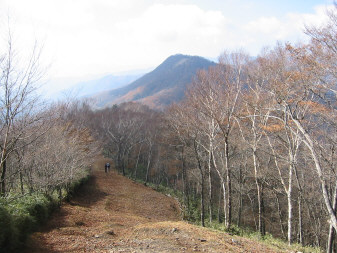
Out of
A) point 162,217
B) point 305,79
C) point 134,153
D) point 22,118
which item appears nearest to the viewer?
point 22,118

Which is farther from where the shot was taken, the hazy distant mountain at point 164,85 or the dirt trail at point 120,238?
the hazy distant mountain at point 164,85

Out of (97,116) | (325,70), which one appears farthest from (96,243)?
(97,116)

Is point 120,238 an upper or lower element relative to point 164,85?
lower

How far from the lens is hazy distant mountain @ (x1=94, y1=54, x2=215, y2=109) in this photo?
381ft

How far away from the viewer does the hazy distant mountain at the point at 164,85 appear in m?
116

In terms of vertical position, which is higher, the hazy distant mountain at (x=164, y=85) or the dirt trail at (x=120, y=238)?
the hazy distant mountain at (x=164, y=85)

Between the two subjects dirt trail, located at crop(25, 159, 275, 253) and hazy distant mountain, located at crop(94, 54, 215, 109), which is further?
hazy distant mountain, located at crop(94, 54, 215, 109)

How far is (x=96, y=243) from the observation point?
6418mm

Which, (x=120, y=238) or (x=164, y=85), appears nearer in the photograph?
(x=120, y=238)

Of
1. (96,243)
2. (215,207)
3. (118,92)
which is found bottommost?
(215,207)

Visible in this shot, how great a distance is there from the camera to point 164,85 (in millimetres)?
138875

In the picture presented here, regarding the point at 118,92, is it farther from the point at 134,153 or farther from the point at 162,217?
the point at 162,217

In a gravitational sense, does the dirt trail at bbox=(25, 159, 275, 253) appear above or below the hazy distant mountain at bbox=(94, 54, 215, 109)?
below

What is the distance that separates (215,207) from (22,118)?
24.4m
